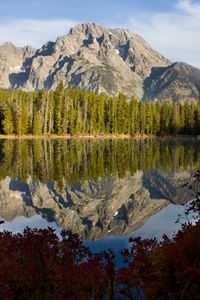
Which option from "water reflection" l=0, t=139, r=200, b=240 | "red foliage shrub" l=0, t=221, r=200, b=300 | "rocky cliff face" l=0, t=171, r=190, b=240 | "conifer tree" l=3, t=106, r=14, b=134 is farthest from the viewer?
"conifer tree" l=3, t=106, r=14, b=134

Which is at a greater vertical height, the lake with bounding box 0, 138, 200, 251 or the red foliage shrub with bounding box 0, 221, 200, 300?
the lake with bounding box 0, 138, 200, 251

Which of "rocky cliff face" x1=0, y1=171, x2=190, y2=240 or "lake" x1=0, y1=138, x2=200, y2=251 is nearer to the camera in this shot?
"lake" x1=0, y1=138, x2=200, y2=251

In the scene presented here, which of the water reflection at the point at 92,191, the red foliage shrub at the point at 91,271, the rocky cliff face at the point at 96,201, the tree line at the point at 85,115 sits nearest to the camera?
the red foliage shrub at the point at 91,271

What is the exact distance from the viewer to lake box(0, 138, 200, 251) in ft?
67.6

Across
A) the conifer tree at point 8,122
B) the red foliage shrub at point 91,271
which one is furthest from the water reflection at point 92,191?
the conifer tree at point 8,122

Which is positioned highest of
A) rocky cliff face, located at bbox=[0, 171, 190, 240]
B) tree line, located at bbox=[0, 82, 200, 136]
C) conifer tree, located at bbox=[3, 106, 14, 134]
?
tree line, located at bbox=[0, 82, 200, 136]

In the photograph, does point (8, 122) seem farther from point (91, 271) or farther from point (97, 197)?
point (91, 271)

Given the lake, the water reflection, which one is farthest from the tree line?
the lake

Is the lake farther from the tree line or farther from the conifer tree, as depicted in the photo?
the tree line

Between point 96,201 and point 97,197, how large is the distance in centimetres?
112

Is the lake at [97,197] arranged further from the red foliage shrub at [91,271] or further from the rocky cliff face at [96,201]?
the red foliage shrub at [91,271]

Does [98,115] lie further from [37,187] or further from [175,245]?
[175,245]

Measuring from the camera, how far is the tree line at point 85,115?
4722 inches

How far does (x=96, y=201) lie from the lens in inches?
1099
